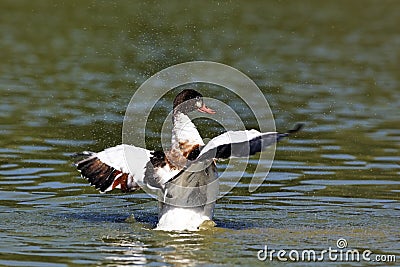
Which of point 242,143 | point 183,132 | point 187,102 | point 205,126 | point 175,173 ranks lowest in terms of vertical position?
point 175,173

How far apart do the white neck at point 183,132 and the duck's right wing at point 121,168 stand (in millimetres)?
281

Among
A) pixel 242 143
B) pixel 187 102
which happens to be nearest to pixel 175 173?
pixel 187 102

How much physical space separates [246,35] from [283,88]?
28.6 ft

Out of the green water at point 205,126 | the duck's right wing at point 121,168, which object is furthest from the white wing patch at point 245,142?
the duck's right wing at point 121,168

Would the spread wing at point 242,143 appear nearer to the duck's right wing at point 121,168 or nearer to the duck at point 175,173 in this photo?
the duck at point 175,173

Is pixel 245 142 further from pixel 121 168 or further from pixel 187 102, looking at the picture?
pixel 121 168

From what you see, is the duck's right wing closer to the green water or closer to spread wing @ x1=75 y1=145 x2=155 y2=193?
spread wing @ x1=75 y1=145 x2=155 y2=193

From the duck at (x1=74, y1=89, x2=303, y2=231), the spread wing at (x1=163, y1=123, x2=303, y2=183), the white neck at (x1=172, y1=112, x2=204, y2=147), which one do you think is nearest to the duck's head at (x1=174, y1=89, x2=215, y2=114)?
the duck at (x1=74, y1=89, x2=303, y2=231)

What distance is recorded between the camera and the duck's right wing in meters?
11.4

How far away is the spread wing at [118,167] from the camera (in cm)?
1145

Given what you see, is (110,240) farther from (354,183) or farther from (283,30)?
(283,30)

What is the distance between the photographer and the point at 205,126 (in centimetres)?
1811

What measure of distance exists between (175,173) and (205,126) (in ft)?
22.7

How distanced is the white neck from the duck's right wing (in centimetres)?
28
